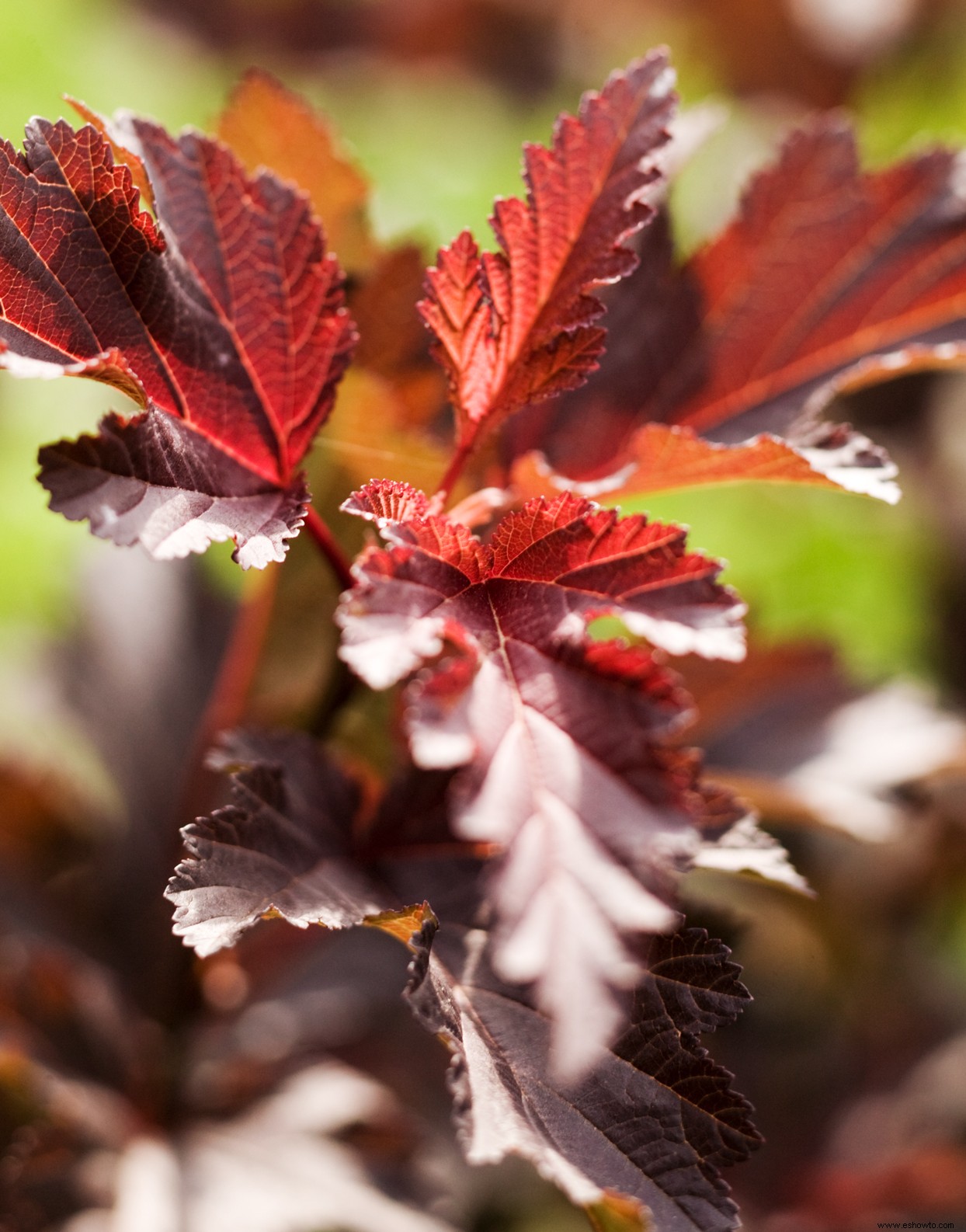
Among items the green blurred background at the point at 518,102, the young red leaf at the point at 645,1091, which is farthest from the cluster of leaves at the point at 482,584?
the green blurred background at the point at 518,102

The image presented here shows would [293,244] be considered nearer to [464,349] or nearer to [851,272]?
[464,349]

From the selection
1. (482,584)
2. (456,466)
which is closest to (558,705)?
(482,584)

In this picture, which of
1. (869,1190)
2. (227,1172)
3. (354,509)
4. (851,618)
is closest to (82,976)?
(227,1172)

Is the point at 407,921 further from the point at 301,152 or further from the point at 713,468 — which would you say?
the point at 301,152

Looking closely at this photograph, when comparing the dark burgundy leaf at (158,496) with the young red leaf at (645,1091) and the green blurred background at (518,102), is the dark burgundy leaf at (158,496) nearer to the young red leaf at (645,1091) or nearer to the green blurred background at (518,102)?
the young red leaf at (645,1091)

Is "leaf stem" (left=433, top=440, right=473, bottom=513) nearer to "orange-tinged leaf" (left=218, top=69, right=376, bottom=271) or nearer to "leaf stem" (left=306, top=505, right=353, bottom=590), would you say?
"leaf stem" (left=306, top=505, right=353, bottom=590)

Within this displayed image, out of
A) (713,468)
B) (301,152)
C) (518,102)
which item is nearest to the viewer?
(713,468)
